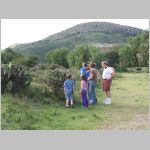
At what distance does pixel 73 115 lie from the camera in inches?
518

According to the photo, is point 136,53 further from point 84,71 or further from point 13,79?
point 13,79

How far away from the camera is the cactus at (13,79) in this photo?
1507 centimetres

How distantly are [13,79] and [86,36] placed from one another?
172ft

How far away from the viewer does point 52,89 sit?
15922mm

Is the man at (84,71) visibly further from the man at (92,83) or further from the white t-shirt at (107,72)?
the white t-shirt at (107,72)

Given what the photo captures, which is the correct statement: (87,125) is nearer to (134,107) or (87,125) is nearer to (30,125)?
(30,125)

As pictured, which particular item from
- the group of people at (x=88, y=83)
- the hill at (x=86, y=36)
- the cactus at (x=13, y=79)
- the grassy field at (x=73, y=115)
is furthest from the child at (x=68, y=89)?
the hill at (x=86, y=36)

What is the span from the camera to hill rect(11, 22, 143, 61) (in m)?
49.2

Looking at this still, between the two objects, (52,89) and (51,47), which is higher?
(51,47)

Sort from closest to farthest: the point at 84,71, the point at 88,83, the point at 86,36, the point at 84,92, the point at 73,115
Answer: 1. the point at 73,115
2. the point at 84,92
3. the point at 84,71
4. the point at 88,83
5. the point at 86,36

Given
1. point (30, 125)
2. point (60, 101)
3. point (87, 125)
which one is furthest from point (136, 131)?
point (60, 101)

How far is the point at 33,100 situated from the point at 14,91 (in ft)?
2.60

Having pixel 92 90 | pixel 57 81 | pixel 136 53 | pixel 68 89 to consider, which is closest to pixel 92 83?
pixel 92 90

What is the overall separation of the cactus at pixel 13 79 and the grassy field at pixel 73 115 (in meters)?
0.51
